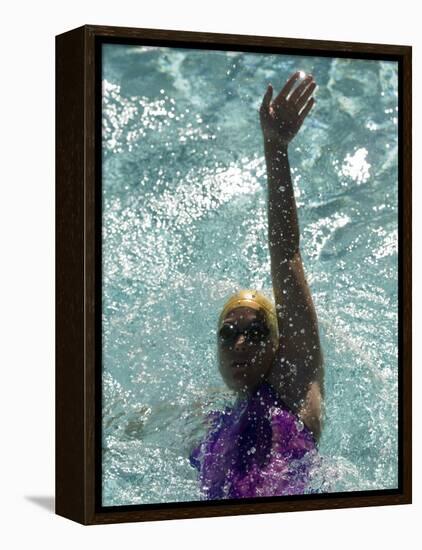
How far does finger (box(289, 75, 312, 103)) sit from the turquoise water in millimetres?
55

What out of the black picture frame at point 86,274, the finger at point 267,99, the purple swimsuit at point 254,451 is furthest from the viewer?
the finger at point 267,99

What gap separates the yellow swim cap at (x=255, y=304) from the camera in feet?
26.2

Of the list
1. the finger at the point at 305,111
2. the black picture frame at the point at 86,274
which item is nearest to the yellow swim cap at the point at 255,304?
the black picture frame at the point at 86,274

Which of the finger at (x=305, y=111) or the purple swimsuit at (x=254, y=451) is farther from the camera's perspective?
the finger at (x=305, y=111)

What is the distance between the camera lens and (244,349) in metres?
8.00

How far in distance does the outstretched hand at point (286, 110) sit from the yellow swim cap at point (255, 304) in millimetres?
685

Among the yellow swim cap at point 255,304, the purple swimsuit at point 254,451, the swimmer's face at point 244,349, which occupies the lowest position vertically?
the purple swimsuit at point 254,451

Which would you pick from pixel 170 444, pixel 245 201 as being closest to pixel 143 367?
pixel 170 444

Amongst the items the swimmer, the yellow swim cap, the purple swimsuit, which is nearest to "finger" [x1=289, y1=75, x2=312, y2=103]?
the swimmer

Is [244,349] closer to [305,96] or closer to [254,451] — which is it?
[254,451]

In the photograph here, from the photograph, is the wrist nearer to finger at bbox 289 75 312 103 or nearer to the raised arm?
the raised arm

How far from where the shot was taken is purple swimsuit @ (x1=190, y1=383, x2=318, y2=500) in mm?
7945

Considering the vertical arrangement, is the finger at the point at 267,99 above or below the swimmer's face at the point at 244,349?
above

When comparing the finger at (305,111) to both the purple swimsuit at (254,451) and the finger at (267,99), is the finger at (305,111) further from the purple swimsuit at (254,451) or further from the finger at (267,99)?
the purple swimsuit at (254,451)
